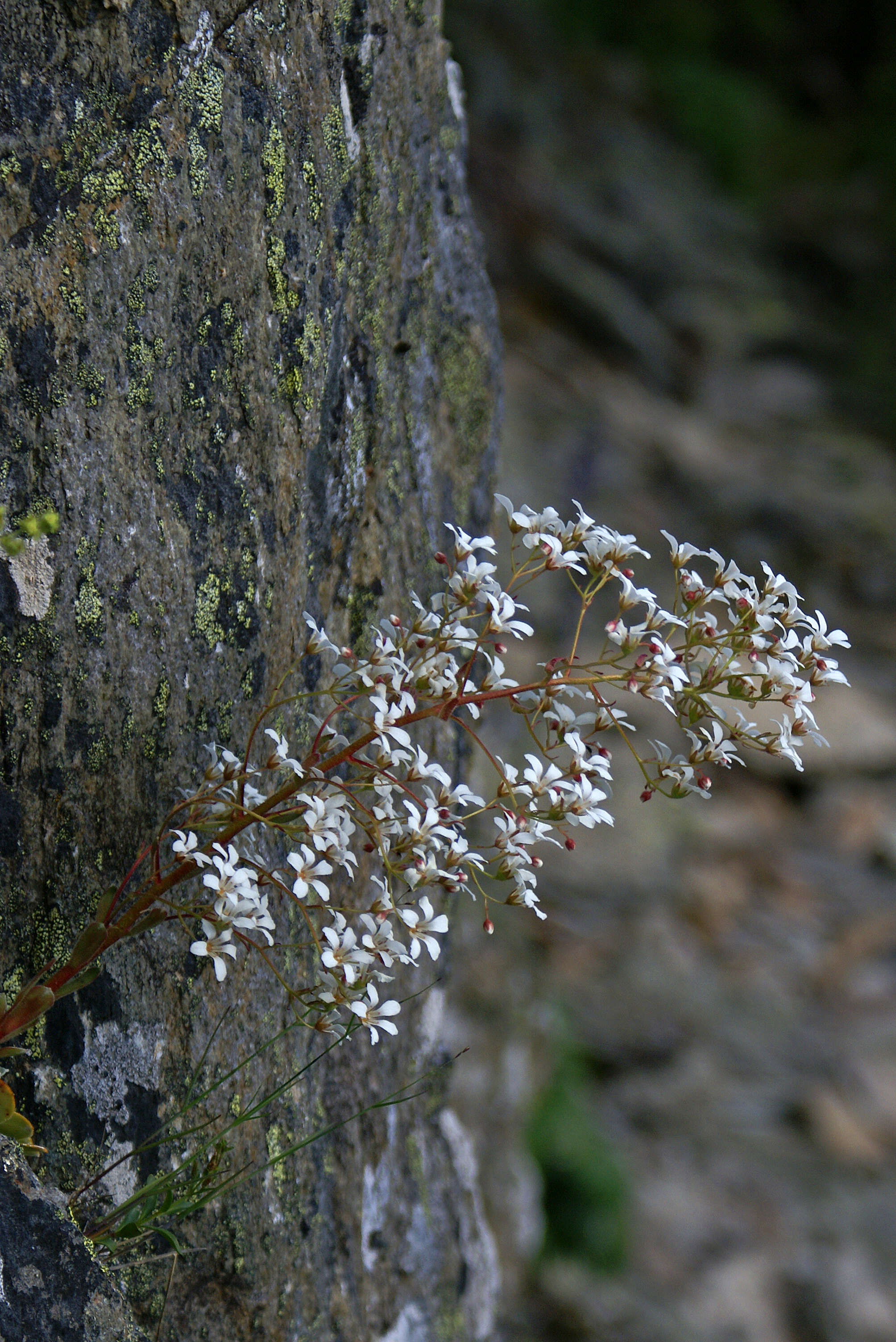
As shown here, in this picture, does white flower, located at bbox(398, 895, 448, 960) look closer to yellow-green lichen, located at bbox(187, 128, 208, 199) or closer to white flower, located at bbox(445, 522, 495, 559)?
white flower, located at bbox(445, 522, 495, 559)

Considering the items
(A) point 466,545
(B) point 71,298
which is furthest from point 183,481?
(A) point 466,545

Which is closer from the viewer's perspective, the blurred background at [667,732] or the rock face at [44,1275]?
the rock face at [44,1275]

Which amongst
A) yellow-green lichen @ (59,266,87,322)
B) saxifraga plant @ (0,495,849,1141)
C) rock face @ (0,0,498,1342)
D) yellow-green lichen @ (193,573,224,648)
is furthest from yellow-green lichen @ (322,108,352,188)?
saxifraga plant @ (0,495,849,1141)

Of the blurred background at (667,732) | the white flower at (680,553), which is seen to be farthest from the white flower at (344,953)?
the blurred background at (667,732)

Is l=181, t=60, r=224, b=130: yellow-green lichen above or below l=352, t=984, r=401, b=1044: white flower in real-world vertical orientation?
above

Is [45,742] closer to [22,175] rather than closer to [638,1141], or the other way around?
[22,175]

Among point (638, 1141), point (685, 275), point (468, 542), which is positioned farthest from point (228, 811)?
point (685, 275)

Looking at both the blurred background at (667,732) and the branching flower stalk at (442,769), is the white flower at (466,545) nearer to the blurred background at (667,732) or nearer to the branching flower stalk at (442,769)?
the branching flower stalk at (442,769)
